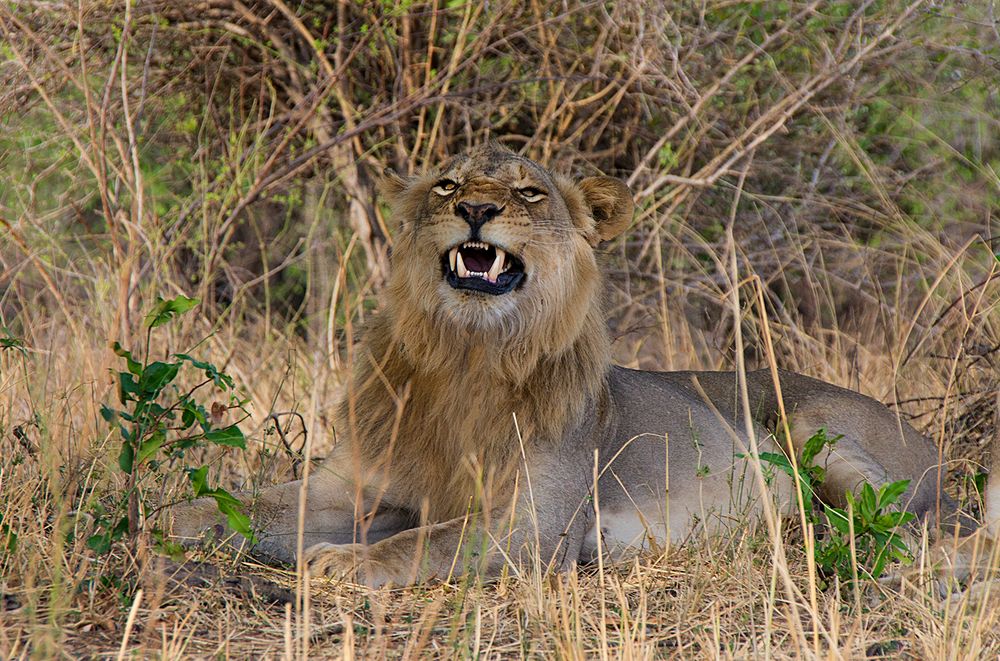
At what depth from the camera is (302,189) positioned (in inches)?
300

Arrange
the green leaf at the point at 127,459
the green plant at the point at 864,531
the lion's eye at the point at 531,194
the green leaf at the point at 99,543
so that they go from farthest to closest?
the lion's eye at the point at 531,194, the green plant at the point at 864,531, the green leaf at the point at 127,459, the green leaf at the point at 99,543

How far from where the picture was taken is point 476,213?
368cm

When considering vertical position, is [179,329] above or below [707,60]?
below

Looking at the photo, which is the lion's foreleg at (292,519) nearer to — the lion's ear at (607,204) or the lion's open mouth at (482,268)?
the lion's open mouth at (482,268)

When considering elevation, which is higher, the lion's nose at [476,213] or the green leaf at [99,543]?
the lion's nose at [476,213]

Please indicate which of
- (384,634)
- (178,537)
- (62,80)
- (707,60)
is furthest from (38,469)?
(707,60)

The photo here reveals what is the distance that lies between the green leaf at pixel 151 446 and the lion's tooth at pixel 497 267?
1.13 metres

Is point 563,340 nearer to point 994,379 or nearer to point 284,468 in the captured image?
point 284,468

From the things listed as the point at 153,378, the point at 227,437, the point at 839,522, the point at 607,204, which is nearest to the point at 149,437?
the point at 153,378

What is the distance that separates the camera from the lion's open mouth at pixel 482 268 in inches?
148

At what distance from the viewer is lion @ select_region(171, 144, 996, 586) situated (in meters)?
3.67

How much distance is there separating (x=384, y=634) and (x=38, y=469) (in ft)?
4.88

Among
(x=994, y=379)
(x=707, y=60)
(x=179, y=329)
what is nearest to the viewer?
(x=994, y=379)

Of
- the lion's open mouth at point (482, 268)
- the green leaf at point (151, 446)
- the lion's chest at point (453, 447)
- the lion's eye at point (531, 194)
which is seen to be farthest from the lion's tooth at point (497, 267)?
the green leaf at point (151, 446)
